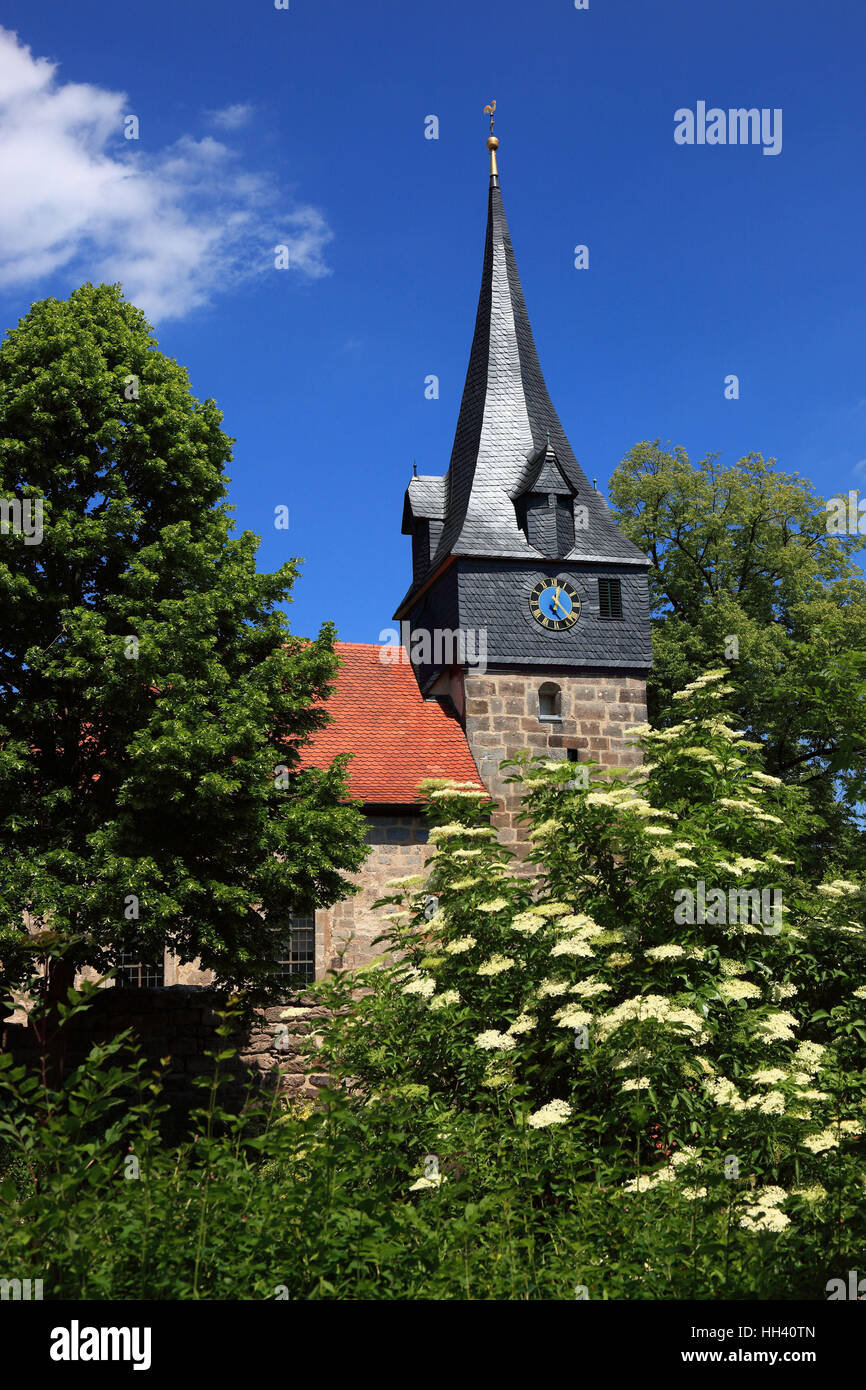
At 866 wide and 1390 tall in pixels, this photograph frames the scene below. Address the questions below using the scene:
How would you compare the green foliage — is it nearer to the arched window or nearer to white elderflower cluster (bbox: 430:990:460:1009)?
white elderflower cluster (bbox: 430:990:460:1009)

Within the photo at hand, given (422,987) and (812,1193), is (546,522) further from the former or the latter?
(812,1193)

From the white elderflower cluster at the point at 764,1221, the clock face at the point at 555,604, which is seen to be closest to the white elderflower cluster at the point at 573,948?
the white elderflower cluster at the point at 764,1221

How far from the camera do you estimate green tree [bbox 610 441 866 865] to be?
2647 centimetres

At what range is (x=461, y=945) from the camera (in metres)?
8.02

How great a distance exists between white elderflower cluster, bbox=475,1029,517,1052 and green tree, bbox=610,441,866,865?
1912 centimetres

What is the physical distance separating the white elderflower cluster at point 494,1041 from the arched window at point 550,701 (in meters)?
15.9

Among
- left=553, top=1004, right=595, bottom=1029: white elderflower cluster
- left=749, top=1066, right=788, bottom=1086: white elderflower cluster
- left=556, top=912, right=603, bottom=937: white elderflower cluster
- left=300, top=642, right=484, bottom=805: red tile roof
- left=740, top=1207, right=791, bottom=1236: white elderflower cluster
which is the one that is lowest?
left=740, top=1207, right=791, bottom=1236: white elderflower cluster

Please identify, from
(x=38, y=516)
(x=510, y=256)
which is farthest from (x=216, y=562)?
(x=510, y=256)

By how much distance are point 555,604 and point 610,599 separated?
1.32 meters

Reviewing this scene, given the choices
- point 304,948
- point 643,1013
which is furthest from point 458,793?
point 304,948

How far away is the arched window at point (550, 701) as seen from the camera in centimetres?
2311

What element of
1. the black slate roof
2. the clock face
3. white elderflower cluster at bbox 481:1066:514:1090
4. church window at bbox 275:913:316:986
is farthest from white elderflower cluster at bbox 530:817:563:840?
the clock face
